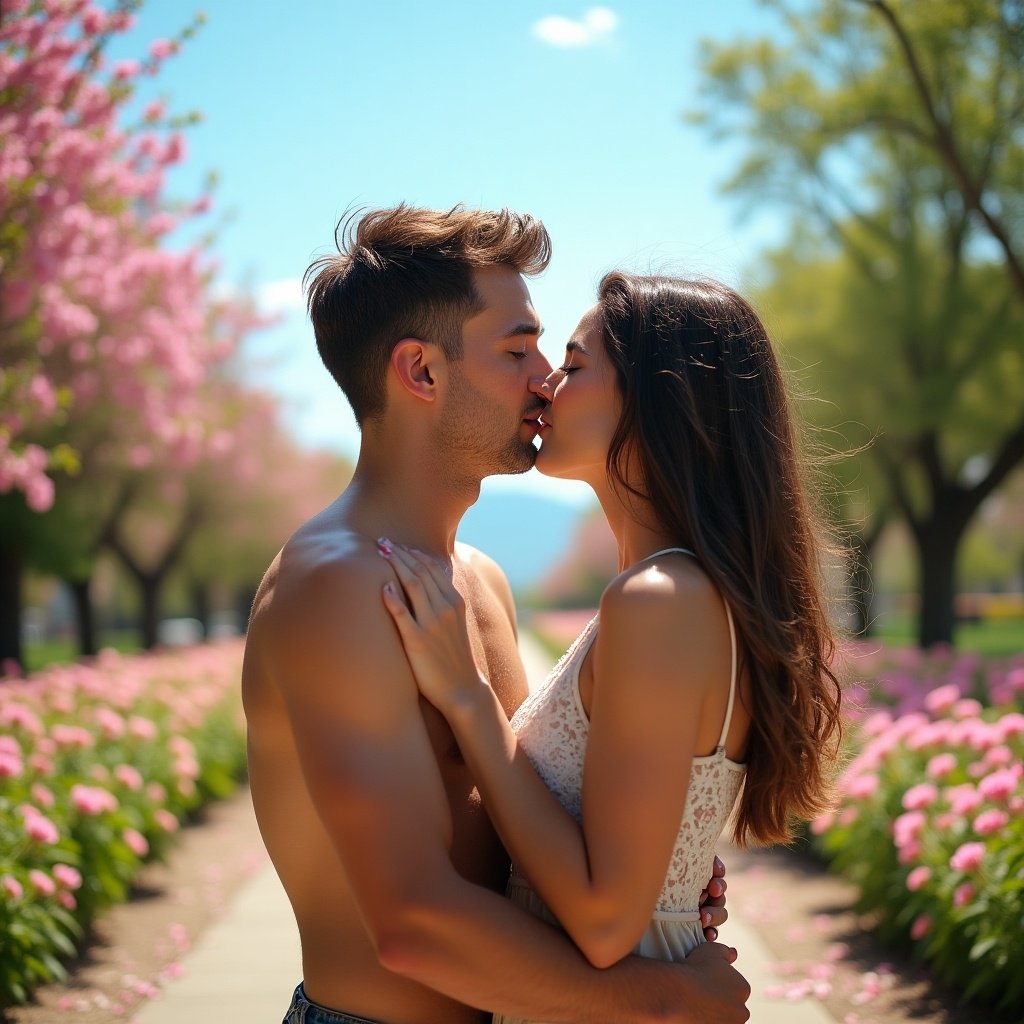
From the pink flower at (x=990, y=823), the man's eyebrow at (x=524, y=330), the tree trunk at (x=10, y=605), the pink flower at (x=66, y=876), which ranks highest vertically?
the man's eyebrow at (x=524, y=330)

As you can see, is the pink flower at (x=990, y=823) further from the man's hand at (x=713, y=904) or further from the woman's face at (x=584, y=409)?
the woman's face at (x=584, y=409)

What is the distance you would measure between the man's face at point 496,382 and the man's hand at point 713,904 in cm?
105

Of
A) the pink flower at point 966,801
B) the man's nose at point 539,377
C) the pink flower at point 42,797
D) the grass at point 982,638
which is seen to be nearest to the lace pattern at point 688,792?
the man's nose at point 539,377

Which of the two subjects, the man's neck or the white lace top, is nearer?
the white lace top

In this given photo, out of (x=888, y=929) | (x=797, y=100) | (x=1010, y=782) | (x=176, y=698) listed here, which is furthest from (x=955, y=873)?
(x=797, y=100)

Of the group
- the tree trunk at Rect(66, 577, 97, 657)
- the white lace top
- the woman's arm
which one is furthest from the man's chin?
the tree trunk at Rect(66, 577, 97, 657)

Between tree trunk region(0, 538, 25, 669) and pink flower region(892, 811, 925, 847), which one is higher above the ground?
pink flower region(892, 811, 925, 847)

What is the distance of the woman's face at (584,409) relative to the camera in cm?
267

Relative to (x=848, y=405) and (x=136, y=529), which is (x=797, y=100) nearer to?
(x=848, y=405)

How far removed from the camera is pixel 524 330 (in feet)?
9.33

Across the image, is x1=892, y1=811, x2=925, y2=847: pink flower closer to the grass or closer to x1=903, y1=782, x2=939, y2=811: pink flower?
x1=903, y1=782, x2=939, y2=811: pink flower

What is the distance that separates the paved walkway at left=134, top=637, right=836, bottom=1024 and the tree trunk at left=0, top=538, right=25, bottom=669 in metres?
13.4

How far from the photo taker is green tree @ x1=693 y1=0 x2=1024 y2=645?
53.9 feet

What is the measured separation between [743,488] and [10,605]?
19784mm
